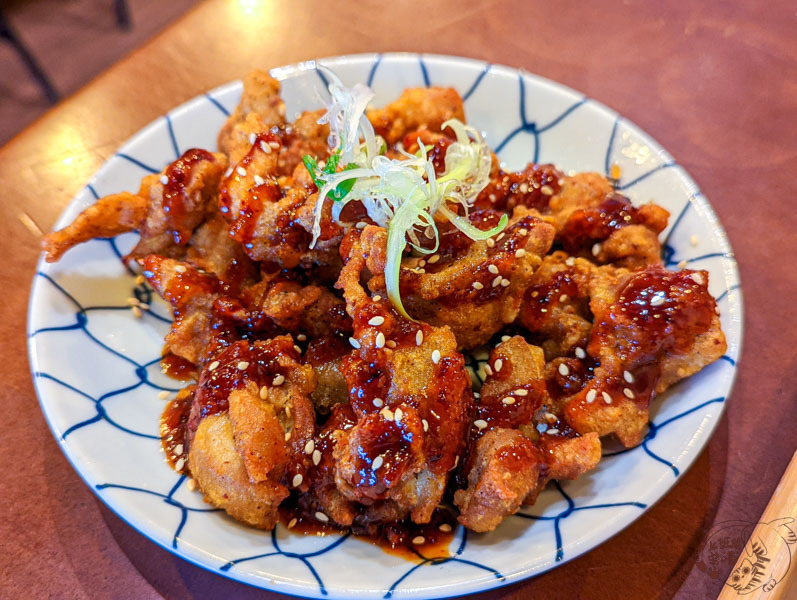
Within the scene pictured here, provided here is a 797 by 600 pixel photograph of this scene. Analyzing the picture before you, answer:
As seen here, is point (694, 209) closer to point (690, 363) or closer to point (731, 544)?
point (690, 363)

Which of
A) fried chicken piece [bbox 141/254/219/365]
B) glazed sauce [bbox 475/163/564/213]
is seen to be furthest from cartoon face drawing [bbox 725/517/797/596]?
fried chicken piece [bbox 141/254/219/365]

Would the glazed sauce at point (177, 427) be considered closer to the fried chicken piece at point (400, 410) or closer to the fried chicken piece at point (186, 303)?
the fried chicken piece at point (186, 303)

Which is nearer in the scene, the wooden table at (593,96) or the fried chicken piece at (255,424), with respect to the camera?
the fried chicken piece at (255,424)

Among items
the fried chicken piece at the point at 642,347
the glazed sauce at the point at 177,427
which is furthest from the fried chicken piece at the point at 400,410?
the glazed sauce at the point at 177,427

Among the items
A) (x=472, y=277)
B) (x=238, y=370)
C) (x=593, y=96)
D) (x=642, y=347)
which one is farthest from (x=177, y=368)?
(x=593, y=96)

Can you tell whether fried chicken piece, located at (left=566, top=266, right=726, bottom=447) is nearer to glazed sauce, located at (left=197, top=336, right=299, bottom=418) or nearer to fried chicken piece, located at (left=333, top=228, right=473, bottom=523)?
fried chicken piece, located at (left=333, top=228, right=473, bottom=523)
